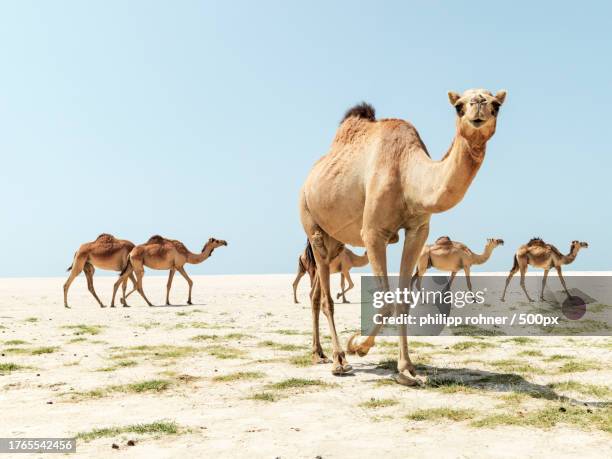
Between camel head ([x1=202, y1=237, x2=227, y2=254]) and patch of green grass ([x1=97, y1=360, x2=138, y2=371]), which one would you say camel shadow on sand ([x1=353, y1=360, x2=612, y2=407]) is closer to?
patch of green grass ([x1=97, y1=360, x2=138, y2=371])

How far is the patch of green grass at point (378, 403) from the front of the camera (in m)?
5.52

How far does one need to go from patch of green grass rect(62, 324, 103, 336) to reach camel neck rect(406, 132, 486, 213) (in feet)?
24.4

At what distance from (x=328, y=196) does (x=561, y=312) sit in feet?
33.8

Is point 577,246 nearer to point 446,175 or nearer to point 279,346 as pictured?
point 279,346

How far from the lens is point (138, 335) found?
11164 millimetres

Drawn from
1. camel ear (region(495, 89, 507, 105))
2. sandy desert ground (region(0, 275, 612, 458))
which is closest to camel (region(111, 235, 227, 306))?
sandy desert ground (region(0, 275, 612, 458))

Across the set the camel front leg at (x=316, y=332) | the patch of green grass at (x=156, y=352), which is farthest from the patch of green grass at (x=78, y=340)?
the camel front leg at (x=316, y=332)

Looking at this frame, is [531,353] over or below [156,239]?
below

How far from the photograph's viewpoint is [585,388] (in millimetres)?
6070

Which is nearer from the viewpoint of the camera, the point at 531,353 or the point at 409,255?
the point at 409,255

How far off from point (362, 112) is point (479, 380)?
145 inches

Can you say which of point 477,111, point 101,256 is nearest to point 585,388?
point 477,111

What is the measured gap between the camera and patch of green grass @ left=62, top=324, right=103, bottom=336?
11375 millimetres

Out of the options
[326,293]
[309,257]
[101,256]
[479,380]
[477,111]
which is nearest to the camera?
[477,111]
